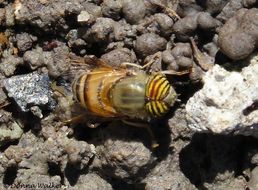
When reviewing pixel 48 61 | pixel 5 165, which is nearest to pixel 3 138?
pixel 5 165

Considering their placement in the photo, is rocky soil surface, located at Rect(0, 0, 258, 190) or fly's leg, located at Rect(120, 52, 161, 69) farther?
fly's leg, located at Rect(120, 52, 161, 69)

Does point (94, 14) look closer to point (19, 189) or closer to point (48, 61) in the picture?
point (48, 61)

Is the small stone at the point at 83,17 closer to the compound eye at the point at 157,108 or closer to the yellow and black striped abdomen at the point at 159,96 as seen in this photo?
the yellow and black striped abdomen at the point at 159,96

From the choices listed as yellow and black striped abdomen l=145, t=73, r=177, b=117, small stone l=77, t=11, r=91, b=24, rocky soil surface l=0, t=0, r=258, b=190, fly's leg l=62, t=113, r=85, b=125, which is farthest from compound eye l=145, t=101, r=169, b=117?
small stone l=77, t=11, r=91, b=24

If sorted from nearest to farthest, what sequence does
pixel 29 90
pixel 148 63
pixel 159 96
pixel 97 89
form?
pixel 159 96
pixel 148 63
pixel 97 89
pixel 29 90

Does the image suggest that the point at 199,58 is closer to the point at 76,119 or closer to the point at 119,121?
the point at 119,121

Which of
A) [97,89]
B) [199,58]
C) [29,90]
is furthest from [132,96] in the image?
[29,90]

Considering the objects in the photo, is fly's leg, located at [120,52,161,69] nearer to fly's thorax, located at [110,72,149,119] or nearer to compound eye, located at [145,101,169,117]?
fly's thorax, located at [110,72,149,119]
